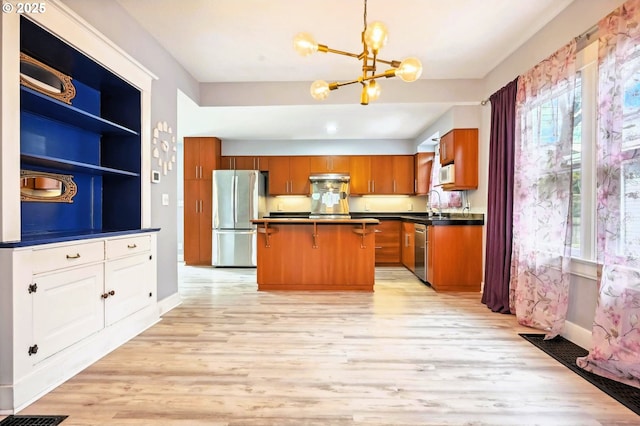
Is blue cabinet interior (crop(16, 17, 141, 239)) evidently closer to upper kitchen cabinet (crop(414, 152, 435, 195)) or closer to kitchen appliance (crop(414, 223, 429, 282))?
kitchen appliance (crop(414, 223, 429, 282))

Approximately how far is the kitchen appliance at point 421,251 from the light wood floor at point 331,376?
1.26 m

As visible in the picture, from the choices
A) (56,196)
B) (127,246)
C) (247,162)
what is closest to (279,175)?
(247,162)

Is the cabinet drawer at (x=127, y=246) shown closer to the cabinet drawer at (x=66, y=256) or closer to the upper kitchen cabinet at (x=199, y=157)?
the cabinet drawer at (x=66, y=256)

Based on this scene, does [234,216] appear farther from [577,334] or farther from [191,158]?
[577,334]

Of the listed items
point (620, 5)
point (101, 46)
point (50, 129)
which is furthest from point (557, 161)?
point (50, 129)

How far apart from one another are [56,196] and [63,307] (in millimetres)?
898

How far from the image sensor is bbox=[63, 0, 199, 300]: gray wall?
96.3 inches

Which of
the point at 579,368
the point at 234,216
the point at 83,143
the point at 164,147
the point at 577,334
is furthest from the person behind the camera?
the point at 234,216

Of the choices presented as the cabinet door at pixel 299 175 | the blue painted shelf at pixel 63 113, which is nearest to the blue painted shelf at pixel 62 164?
the blue painted shelf at pixel 63 113

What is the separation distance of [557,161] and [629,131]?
0.65m

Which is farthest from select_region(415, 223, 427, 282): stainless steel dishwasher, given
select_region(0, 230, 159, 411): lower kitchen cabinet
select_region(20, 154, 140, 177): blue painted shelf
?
select_region(20, 154, 140, 177): blue painted shelf

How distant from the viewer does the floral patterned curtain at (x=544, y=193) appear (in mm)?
2502

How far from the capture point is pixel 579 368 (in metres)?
2.09

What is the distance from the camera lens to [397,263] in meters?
6.07
